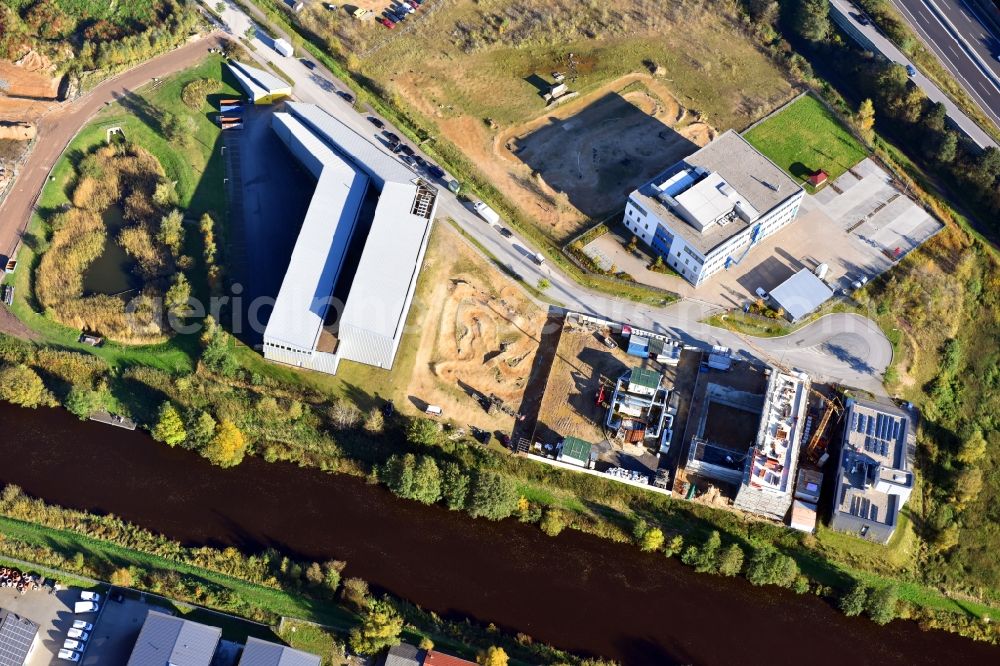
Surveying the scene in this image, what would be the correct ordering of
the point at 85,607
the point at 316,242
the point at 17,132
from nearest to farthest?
the point at 85,607, the point at 316,242, the point at 17,132

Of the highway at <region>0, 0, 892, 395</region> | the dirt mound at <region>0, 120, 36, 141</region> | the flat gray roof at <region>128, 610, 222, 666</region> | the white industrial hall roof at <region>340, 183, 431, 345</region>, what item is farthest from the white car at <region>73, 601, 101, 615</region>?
the dirt mound at <region>0, 120, 36, 141</region>

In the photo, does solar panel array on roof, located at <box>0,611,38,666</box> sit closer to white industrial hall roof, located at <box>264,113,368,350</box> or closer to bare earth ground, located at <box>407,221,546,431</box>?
white industrial hall roof, located at <box>264,113,368,350</box>

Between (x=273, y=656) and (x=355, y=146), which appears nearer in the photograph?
(x=273, y=656)

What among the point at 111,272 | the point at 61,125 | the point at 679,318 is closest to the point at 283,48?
the point at 61,125

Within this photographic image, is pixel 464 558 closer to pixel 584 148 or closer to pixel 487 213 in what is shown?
pixel 487 213

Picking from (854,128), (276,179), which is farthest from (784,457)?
(276,179)

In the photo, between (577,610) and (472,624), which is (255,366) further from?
(577,610)
